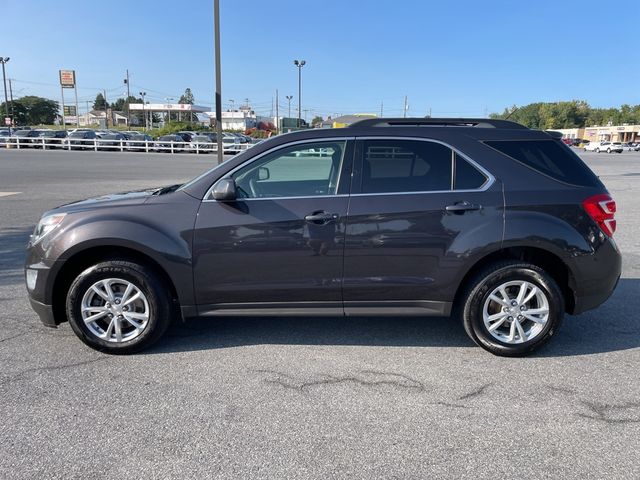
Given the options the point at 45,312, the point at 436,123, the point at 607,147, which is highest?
the point at 607,147

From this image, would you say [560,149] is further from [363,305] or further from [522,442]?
[522,442]

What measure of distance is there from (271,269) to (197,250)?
594 mm

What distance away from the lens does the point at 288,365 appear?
378 cm

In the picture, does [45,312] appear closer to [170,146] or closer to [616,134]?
[170,146]

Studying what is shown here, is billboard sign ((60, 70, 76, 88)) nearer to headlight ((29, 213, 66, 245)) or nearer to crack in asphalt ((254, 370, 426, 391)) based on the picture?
headlight ((29, 213, 66, 245))

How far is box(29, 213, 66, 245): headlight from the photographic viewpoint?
12.8ft

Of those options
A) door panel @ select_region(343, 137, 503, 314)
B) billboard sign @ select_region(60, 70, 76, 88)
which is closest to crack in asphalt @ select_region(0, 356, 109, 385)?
door panel @ select_region(343, 137, 503, 314)

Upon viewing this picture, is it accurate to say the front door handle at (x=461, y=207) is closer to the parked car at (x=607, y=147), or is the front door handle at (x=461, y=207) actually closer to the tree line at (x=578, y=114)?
the parked car at (x=607, y=147)

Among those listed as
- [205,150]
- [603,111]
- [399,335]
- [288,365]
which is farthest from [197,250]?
[603,111]

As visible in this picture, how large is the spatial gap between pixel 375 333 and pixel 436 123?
6.37ft

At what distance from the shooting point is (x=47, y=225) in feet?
12.9

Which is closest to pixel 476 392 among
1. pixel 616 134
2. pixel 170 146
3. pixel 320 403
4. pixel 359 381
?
pixel 359 381

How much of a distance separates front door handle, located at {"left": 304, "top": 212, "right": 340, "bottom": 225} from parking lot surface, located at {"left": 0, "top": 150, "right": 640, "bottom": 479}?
1.10 metres

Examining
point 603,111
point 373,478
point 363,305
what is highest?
point 603,111
